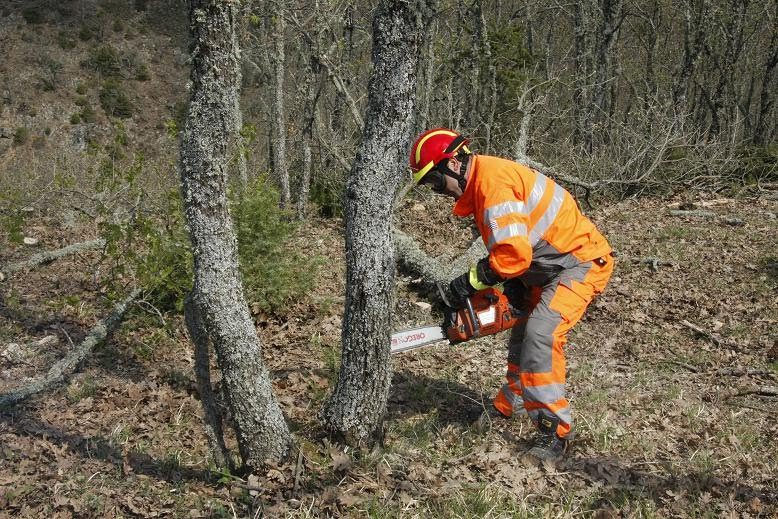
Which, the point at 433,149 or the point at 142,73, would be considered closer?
the point at 433,149

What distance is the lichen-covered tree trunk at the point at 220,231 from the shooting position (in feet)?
10.1

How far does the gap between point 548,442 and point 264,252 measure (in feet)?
12.2

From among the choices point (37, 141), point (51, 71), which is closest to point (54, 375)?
point (37, 141)

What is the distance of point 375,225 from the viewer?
141 inches

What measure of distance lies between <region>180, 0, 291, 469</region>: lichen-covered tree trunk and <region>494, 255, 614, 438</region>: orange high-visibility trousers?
1635 millimetres

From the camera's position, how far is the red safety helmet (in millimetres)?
3896

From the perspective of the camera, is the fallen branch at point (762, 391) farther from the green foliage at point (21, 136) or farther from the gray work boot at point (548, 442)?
the green foliage at point (21, 136)

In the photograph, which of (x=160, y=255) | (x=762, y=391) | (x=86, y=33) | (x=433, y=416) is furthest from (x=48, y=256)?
(x=86, y=33)

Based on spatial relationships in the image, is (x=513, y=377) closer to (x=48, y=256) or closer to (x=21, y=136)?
(x=48, y=256)

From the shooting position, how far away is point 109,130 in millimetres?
31844

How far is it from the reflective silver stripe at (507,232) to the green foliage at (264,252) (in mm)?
3256

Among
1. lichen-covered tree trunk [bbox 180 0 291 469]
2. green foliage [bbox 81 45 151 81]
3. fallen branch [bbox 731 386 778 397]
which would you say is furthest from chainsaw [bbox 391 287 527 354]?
green foliage [bbox 81 45 151 81]

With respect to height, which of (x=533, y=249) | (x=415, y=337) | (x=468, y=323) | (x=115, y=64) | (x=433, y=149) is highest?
(x=115, y=64)

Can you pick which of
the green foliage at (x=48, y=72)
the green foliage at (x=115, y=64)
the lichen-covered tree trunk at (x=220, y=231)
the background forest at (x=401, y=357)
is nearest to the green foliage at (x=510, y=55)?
the background forest at (x=401, y=357)
